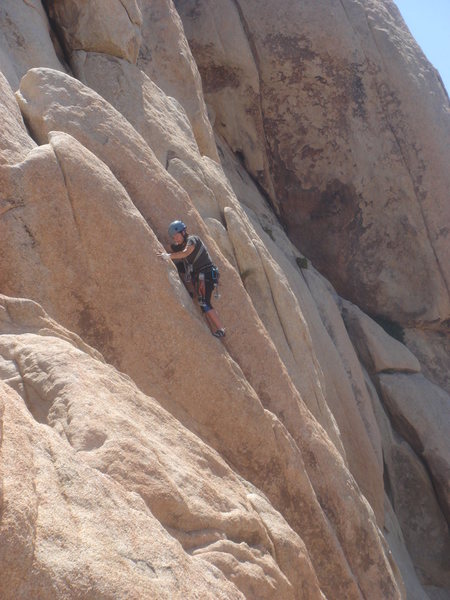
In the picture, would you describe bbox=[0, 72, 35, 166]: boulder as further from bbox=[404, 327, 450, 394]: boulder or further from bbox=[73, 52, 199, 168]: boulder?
bbox=[404, 327, 450, 394]: boulder

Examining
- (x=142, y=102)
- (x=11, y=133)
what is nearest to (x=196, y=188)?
(x=142, y=102)

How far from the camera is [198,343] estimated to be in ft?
32.8

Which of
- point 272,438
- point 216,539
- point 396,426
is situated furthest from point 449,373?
point 216,539

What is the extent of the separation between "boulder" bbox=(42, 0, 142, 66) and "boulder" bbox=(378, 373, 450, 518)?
9695 millimetres

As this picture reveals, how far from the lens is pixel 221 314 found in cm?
1095

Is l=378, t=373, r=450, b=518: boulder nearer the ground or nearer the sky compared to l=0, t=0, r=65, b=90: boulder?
nearer the ground

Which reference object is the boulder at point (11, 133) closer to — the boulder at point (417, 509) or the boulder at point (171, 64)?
the boulder at point (171, 64)

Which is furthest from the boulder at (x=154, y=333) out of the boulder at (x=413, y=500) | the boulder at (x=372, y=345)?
the boulder at (x=372, y=345)

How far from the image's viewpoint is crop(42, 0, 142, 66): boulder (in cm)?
1427

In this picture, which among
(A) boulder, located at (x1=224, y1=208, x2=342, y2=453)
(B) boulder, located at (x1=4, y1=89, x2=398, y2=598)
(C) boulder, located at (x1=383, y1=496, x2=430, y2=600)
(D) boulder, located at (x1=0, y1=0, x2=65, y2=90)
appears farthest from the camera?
(C) boulder, located at (x1=383, y1=496, x2=430, y2=600)

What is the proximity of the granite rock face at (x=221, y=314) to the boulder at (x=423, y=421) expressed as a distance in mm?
61

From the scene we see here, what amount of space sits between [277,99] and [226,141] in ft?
5.45

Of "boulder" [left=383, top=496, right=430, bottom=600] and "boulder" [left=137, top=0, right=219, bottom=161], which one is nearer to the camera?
"boulder" [left=137, top=0, right=219, bottom=161]

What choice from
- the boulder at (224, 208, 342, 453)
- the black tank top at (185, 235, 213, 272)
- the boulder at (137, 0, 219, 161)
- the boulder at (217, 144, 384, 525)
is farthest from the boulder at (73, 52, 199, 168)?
the black tank top at (185, 235, 213, 272)
